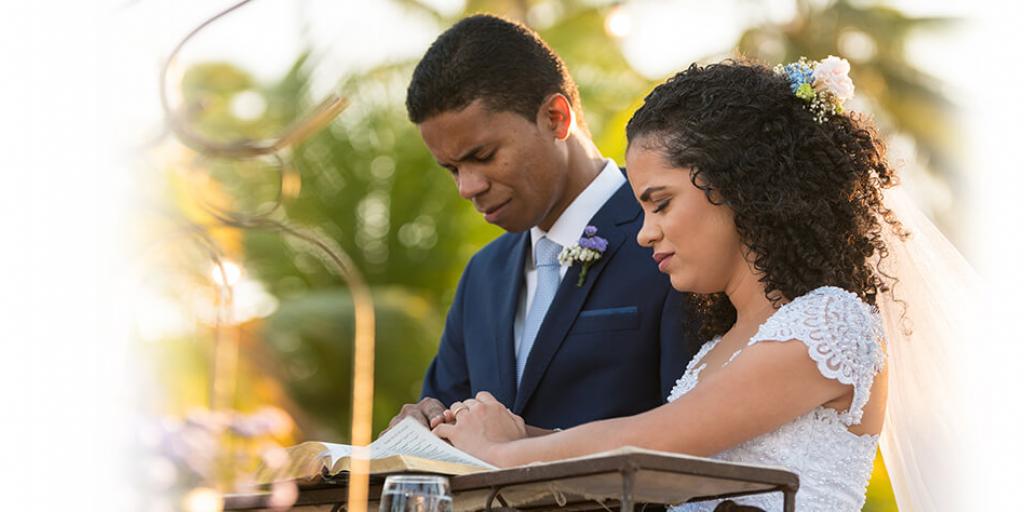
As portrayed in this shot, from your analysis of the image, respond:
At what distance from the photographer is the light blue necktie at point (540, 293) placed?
4137 mm

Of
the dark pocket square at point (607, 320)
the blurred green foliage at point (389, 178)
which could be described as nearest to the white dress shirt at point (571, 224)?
the dark pocket square at point (607, 320)

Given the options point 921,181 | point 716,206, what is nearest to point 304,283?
point 921,181

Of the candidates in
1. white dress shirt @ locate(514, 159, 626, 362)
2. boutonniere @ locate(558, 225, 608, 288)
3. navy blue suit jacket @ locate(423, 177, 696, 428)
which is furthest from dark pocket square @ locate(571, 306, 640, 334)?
white dress shirt @ locate(514, 159, 626, 362)

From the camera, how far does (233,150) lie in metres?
1.57

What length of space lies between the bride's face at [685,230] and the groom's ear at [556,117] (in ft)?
3.64

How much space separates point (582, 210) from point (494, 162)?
33 centimetres

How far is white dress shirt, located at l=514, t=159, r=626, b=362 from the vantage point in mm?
4289

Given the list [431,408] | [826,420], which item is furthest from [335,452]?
[826,420]

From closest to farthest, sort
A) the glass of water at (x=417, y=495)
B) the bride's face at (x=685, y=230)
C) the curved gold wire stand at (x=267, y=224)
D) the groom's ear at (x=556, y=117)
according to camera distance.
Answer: the curved gold wire stand at (x=267, y=224)
the glass of water at (x=417, y=495)
the bride's face at (x=685, y=230)
the groom's ear at (x=556, y=117)

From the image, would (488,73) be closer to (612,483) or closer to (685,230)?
(685,230)

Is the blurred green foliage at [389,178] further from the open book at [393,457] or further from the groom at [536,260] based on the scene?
the open book at [393,457]

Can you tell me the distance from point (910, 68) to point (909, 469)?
1275 cm

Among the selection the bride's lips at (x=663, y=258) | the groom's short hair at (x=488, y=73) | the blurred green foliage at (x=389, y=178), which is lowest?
the bride's lips at (x=663, y=258)

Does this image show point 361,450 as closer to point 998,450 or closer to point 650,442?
point 650,442
